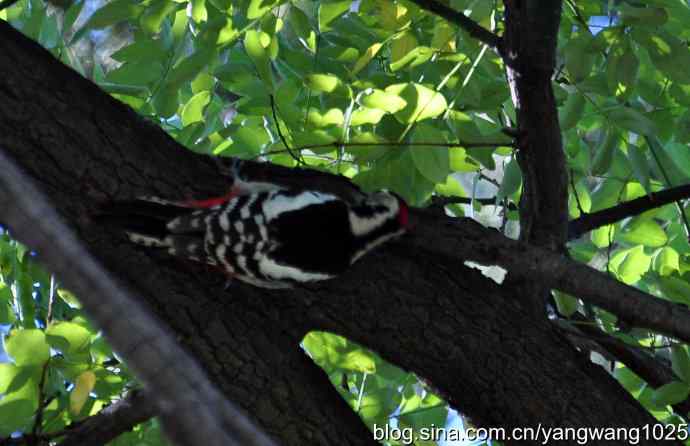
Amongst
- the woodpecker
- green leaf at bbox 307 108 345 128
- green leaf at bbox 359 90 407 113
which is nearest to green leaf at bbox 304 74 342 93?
green leaf at bbox 307 108 345 128

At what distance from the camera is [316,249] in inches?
96.0

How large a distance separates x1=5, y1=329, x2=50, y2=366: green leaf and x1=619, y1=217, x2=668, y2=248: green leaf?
182 cm

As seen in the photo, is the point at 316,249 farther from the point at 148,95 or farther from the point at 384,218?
the point at 148,95

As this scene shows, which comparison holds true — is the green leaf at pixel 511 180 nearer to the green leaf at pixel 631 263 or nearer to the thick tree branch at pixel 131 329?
the green leaf at pixel 631 263

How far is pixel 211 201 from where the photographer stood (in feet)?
7.98

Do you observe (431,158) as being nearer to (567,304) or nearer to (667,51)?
(667,51)

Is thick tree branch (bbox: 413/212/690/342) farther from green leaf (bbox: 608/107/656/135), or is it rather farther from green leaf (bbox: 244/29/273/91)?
green leaf (bbox: 244/29/273/91)

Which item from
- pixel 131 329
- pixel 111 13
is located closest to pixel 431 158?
pixel 111 13

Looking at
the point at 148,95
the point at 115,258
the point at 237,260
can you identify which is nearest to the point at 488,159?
the point at 237,260

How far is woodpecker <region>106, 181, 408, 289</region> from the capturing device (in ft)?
7.55

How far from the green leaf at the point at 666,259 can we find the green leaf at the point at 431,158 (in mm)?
1069

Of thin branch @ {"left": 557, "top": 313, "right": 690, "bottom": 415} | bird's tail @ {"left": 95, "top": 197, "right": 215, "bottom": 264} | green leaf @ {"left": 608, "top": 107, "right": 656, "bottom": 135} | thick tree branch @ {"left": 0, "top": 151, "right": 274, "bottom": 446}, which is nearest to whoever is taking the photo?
thick tree branch @ {"left": 0, "top": 151, "right": 274, "bottom": 446}

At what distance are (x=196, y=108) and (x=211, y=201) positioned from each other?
746 mm

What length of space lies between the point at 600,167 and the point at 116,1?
1.43 metres
